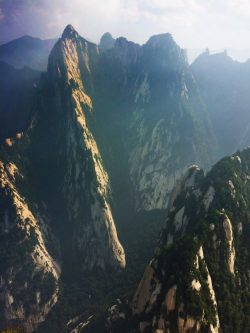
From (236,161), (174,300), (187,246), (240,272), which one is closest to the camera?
(174,300)

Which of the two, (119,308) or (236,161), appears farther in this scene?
(236,161)

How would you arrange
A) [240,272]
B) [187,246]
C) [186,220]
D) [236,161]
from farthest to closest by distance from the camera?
[236,161]
[186,220]
[240,272]
[187,246]

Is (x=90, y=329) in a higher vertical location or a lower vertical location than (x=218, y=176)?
lower

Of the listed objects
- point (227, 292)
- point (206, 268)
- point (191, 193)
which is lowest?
point (227, 292)

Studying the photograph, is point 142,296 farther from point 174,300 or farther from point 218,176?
point 218,176

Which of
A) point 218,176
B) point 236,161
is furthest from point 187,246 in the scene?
point 236,161

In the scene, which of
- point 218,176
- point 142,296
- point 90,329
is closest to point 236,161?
point 218,176

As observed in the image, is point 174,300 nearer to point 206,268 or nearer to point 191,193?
point 206,268
